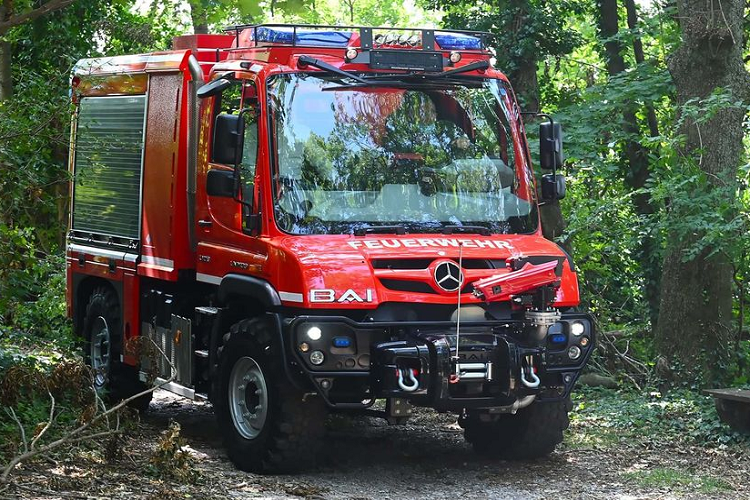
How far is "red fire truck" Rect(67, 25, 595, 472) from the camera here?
27.4ft

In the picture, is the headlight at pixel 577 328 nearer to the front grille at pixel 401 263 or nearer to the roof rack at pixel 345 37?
the front grille at pixel 401 263

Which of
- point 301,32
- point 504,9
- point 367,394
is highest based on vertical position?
point 504,9

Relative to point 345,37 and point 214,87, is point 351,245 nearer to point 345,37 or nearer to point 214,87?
point 214,87

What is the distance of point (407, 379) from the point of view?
8234 millimetres

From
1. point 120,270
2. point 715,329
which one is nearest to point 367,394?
point 120,270

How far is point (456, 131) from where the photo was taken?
9453 millimetres

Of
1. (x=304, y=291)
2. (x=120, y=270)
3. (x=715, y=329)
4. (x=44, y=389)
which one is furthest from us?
(x=715, y=329)

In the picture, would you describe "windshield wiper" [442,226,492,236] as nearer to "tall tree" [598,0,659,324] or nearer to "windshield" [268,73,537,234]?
"windshield" [268,73,537,234]

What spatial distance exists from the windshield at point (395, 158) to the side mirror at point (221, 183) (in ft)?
1.22

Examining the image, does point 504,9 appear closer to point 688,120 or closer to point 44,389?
point 688,120

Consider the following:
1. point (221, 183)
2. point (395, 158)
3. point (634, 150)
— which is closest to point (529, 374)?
point (395, 158)

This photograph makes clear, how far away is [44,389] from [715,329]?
6660 mm

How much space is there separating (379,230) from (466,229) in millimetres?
707

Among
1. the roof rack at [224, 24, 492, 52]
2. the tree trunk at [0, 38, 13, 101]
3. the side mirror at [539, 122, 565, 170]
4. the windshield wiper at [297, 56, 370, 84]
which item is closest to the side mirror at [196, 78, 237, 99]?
the roof rack at [224, 24, 492, 52]
